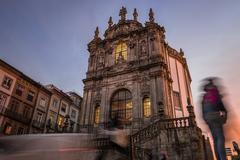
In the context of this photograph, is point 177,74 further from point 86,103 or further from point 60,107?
point 60,107

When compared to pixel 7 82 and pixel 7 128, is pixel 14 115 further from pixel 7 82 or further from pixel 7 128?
pixel 7 82

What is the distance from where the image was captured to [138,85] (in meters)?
22.4

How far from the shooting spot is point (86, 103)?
24.2 meters

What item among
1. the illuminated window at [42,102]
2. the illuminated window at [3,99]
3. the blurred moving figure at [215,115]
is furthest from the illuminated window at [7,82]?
the blurred moving figure at [215,115]

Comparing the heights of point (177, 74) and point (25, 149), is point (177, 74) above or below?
above

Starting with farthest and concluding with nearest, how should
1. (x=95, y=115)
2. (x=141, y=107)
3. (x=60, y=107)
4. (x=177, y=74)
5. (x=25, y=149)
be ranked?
1. (x=60, y=107)
2. (x=177, y=74)
3. (x=95, y=115)
4. (x=141, y=107)
5. (x=25, y=149)

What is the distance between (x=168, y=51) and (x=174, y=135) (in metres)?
15.4

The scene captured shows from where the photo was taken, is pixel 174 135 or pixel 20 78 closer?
pixel 174 135

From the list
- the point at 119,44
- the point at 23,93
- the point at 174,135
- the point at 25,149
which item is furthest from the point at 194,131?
the point at 23,93

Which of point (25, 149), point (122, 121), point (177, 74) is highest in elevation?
point (177, 74)

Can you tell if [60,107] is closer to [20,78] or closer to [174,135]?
[20,78]

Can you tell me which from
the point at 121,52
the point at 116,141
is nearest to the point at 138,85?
the point at 121,52

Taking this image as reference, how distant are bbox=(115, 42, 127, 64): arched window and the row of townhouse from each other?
372 inches

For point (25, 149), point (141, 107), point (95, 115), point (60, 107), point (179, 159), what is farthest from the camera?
point (60, 107)
